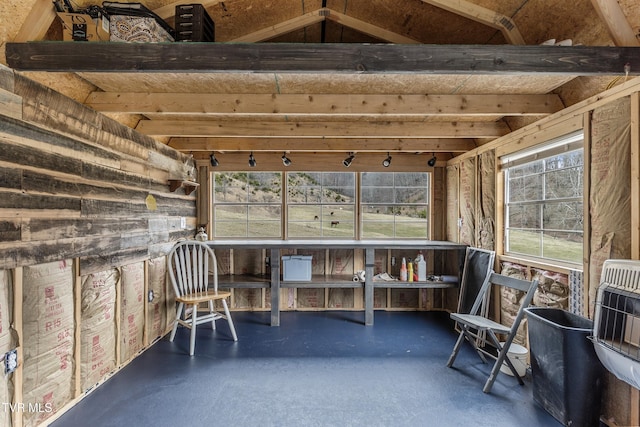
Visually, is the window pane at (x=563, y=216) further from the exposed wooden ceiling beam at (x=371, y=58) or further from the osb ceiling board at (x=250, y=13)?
the osb ceiling board at (x=250, y=13)

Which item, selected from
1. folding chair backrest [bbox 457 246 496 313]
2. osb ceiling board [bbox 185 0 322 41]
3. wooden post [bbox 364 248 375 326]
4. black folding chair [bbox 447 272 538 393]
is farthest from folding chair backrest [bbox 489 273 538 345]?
osb ceiling board [bbox 185 0 322 41]

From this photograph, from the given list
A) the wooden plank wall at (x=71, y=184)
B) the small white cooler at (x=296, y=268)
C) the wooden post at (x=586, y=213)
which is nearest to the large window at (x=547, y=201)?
A: the wooden post at (x=586, y=213)

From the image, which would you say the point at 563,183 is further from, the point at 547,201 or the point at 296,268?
the point at 296,268

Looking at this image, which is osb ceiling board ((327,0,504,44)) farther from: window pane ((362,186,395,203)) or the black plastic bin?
the black plastic bin

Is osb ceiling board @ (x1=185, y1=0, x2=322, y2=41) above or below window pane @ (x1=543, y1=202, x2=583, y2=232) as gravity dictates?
above

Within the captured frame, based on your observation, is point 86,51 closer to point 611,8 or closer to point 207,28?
point 207,28

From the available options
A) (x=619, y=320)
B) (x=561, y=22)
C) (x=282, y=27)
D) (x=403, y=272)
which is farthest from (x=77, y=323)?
(x=561, y=22)

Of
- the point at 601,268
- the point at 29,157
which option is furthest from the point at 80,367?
the point at 601,268

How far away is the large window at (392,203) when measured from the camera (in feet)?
15.4

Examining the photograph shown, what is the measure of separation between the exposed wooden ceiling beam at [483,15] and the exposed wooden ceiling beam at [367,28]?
0.42m

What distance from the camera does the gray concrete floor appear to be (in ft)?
7.08

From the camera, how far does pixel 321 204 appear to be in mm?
4664

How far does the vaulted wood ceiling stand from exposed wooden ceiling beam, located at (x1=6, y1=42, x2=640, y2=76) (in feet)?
0.14

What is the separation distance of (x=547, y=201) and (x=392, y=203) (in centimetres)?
215
